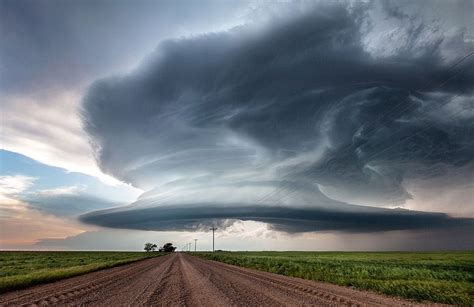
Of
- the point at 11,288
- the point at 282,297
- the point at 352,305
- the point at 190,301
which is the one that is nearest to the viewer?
the point at 352,305

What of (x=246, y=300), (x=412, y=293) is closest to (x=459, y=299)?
(x=412, y=293)

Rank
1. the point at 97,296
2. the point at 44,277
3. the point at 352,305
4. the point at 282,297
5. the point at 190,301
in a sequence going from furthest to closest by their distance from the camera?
the point at 44,277
the point at 97,296
the point at 282,297
the point at 190,301
the point at 352,305

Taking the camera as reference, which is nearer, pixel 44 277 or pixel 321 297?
pixel 321 297

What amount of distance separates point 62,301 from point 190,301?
558cm

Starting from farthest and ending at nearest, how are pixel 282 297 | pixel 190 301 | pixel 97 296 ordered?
1. pixel 97 296
2. pixel 282 297
3. pixel 190 301

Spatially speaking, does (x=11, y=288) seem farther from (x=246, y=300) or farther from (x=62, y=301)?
(x=246, y=300)

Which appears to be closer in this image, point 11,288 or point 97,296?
point 97,296

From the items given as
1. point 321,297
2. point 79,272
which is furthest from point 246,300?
point 79,272

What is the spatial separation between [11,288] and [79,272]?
43.7 feet

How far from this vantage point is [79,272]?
3259 centimetres

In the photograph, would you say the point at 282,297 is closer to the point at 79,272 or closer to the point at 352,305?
the point at 352,305

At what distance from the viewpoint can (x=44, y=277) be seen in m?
24.8

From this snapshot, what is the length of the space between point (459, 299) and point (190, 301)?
11.1m

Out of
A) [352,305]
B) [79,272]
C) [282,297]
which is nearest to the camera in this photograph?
[352,305]
